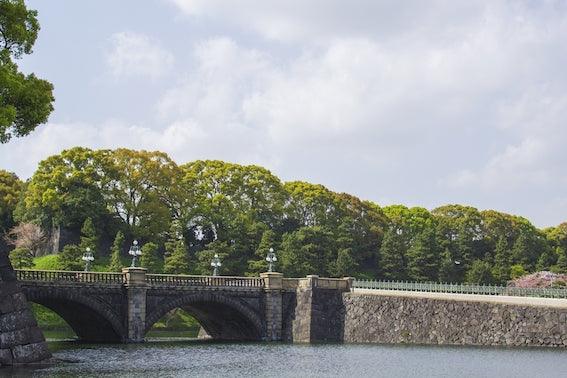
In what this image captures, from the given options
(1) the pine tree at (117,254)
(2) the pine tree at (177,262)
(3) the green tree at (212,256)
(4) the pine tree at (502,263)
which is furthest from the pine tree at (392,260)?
(1) the pine tree at (117,254)

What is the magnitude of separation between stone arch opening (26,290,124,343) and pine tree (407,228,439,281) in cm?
4371

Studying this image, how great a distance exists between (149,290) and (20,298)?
919 inches

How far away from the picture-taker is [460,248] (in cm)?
10650

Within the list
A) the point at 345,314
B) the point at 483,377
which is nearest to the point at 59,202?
the point at 345,314

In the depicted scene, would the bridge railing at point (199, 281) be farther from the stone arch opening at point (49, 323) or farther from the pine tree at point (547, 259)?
the pine tree at point (547, 259)

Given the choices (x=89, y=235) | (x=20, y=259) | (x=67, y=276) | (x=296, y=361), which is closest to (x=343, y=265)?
(x=89, y=235)

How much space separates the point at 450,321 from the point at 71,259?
1571 inches

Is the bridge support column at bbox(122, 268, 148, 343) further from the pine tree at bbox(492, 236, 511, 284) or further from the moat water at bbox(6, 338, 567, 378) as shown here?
the pine tree at bbox(492, 236, 511, 284)

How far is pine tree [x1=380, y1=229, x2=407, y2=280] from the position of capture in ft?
325

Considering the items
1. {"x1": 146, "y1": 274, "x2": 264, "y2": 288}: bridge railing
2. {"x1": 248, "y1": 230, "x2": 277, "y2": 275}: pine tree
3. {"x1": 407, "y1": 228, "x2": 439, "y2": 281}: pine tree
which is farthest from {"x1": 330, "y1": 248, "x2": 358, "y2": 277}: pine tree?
{"x1": 146, "y1": 274, "x2": 264, "y2": 288}: bridge railing

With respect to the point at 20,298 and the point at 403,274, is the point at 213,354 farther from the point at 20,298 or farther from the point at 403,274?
the point at 403,274

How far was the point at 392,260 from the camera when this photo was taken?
9944 centimetres

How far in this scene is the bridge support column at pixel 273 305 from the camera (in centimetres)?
6875

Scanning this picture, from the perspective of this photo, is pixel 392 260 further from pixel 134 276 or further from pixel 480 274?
pixel 134 276
